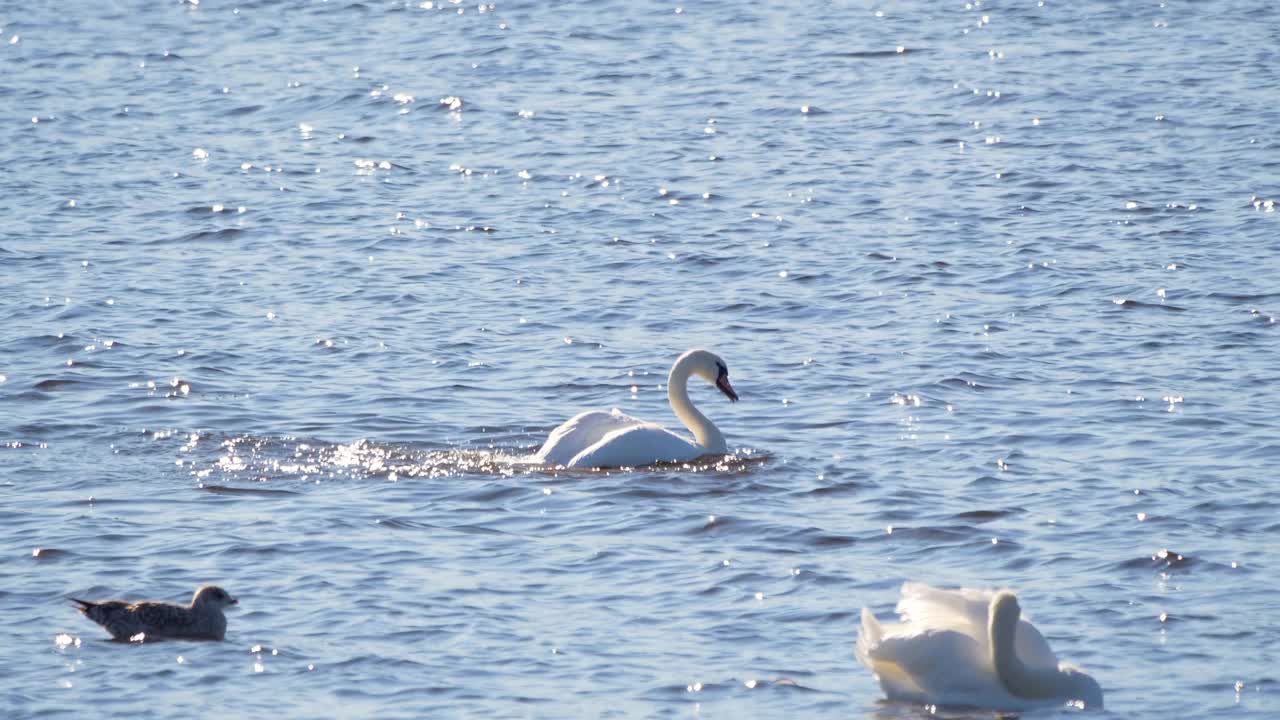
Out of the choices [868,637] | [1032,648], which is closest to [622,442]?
[868,637]

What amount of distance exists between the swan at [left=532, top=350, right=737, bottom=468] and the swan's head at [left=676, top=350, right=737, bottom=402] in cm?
28

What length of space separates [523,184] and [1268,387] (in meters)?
8.71

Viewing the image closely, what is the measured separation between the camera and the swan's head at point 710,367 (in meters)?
13.4

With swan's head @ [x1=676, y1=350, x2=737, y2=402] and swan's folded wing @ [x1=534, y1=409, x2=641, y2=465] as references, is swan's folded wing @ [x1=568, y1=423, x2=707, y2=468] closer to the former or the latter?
swan's folded wing @ [x1=534, y1=409, x2=641, y2=465]

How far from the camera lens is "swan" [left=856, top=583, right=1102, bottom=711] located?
28.2ft

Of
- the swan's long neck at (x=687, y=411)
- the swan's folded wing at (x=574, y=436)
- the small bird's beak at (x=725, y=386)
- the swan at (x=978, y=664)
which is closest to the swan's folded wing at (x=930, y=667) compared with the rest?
the swan at (x=978, y=664)

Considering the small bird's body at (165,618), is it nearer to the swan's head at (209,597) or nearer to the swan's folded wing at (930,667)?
the swan's head at (209,597)

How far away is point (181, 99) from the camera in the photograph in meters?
25.0

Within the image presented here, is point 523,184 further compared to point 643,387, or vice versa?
point 523,184

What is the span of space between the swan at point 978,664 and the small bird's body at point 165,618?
2655 millimetres

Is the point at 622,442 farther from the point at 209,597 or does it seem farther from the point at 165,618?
the point at 165,618

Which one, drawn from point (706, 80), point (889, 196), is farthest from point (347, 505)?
point (706, 80)

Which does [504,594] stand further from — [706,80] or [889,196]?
[706,80]

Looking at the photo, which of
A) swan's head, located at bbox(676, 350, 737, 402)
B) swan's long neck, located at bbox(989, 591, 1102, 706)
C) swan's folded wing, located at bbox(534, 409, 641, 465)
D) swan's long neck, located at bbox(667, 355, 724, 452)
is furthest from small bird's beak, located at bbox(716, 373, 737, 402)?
swan's long neck, located at bbox(989, 591, 1102, 706)
